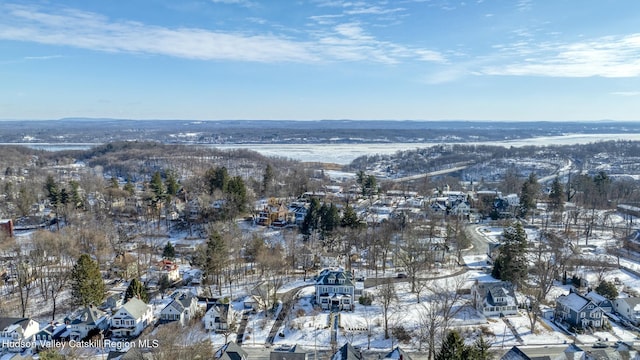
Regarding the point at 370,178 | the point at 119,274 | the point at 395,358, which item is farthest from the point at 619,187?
the point at 119,274

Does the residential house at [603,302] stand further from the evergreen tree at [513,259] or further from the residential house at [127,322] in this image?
the residential house at [127,322]

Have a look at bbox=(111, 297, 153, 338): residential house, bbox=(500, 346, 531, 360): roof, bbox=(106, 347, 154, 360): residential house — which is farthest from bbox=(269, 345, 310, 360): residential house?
bbox=(500, 346, 531, 360): roof

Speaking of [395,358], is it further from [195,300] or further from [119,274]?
[119,274]

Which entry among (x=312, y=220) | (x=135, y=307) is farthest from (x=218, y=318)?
(x=312, y=220)

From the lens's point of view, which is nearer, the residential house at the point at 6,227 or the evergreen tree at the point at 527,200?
the residential house at the point at 6,227

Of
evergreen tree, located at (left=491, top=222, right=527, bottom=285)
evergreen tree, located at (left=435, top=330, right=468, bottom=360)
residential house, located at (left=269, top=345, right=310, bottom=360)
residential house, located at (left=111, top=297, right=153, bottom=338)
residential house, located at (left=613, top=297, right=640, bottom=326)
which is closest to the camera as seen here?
evergreen tree, located at (left=435, top=330, right=468, bottom=360)

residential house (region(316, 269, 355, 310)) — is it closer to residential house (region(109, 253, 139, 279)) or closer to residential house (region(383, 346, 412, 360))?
residential house (region(383, 346, 412, 360))

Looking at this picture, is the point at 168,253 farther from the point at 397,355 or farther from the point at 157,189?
the point at 397,355

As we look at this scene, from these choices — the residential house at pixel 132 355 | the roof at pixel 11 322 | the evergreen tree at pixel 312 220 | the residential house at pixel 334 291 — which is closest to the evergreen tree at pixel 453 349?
the residential house at pixel 334 291
